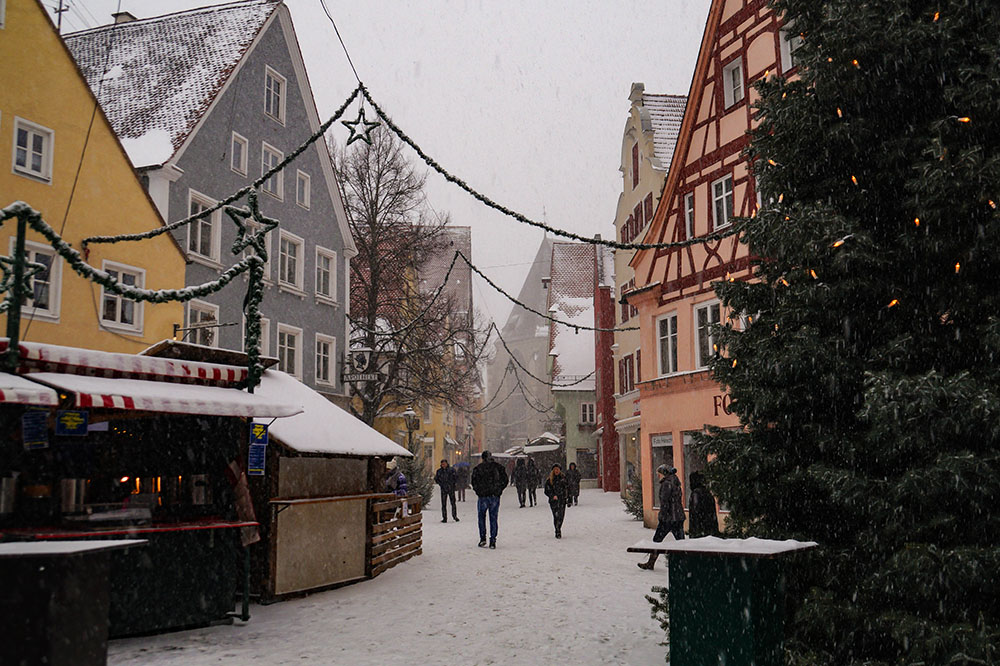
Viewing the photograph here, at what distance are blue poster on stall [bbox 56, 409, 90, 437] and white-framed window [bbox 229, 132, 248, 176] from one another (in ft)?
58.5

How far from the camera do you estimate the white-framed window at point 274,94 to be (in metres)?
27.4

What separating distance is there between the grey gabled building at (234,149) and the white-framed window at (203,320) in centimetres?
4

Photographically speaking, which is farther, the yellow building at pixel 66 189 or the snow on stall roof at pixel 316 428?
the yellow building at pixel 66 189

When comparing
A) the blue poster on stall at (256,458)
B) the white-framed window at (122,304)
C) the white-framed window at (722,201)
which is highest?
the white-framed window at (722,201)

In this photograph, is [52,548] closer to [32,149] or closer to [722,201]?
[32,149]

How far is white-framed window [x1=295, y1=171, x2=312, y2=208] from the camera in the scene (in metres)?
29.1

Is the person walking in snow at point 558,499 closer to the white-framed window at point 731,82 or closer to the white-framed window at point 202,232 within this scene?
the white-framed window at point 731,82

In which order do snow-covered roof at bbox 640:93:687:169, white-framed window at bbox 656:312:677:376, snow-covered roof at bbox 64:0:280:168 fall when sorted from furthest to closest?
1. snow-covered roof at bbox 640:93:687:169
2. snow-covered roof at bbox 64:0:280:168
3. white-framed window at bbox 656:312:677:376

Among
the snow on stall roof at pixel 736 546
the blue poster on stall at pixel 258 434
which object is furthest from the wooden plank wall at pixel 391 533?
the snow on stall roof at pixel 736 546

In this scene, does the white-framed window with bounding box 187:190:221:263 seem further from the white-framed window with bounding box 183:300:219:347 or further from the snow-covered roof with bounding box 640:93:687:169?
the snow-covered roof with bounding box 640:93:687:169

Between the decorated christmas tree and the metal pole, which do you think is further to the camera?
the metal pole

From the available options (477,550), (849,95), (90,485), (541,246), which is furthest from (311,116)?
(541,246)

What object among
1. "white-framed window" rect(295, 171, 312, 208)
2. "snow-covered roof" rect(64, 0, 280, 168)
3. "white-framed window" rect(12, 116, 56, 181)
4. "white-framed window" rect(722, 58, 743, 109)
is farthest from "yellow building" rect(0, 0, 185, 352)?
"white-framed window" rect(722, 58, 743, 109)

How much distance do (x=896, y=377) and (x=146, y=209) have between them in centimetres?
1913
